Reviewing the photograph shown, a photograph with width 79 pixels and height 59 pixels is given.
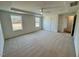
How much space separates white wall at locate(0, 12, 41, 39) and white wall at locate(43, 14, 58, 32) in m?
1.42

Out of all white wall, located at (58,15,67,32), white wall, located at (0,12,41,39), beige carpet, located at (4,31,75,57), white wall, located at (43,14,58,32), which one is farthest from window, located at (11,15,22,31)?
white wall, located at (58,15,67,32)

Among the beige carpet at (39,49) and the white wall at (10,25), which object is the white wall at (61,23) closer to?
the white wall at (10,25)

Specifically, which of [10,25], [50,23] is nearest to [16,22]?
[10,25]

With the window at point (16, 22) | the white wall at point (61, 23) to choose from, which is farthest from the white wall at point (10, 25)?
the white wall at point (61, 23)

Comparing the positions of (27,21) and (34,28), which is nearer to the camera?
(27,21)

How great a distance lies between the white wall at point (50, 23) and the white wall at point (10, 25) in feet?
4.67

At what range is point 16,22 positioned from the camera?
641 cm

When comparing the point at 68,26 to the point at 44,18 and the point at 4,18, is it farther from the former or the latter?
the point at 4,18

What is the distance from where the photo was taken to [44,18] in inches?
379

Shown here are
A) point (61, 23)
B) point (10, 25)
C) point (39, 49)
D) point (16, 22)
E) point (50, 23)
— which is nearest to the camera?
point (39, 49)

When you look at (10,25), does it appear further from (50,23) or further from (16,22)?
(50,23)

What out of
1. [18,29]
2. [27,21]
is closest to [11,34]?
[18,29]

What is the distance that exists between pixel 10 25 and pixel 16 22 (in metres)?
0.80

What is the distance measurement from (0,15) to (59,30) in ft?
19.7
